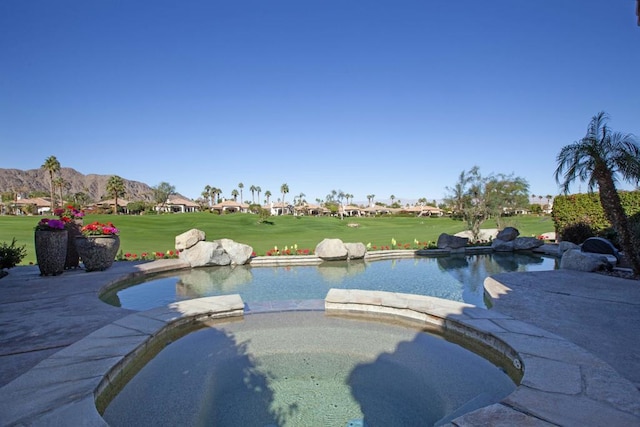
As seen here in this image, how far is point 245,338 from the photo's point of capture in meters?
4.30

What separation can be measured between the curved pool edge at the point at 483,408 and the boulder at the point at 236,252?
5971 millimetres

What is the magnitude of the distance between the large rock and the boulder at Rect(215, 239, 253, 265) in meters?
0.20

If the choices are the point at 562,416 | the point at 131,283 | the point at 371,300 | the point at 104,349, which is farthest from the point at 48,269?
the point at 562,416

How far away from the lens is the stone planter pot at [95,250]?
8.17m

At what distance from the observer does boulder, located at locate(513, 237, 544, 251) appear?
1484cm

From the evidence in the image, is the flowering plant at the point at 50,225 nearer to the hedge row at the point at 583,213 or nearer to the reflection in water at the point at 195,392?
the reflection in water at the point at 195,392

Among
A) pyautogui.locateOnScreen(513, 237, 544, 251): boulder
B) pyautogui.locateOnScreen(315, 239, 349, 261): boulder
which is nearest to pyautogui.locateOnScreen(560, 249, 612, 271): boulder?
pyautogui.locateOnScreen(513, 237, 544, 251): boulder

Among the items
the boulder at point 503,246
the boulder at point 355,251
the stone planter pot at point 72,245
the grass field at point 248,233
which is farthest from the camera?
the grass field at point 248,233

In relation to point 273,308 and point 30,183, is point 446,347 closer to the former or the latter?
point 273,308

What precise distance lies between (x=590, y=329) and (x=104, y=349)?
595 centimetres

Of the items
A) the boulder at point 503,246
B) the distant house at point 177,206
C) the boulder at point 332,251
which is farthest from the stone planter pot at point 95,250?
the distant house at point 177,206

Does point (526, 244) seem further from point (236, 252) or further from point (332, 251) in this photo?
point (236, 252)

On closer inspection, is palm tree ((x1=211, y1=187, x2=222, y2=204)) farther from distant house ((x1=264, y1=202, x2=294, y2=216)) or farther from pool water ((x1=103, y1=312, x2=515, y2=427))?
pool water ((x1=103, y1=312, x2=515, y2=427))

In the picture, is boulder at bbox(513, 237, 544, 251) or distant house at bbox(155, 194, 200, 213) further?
distant house at bbox(155, 194, 200, 213)
